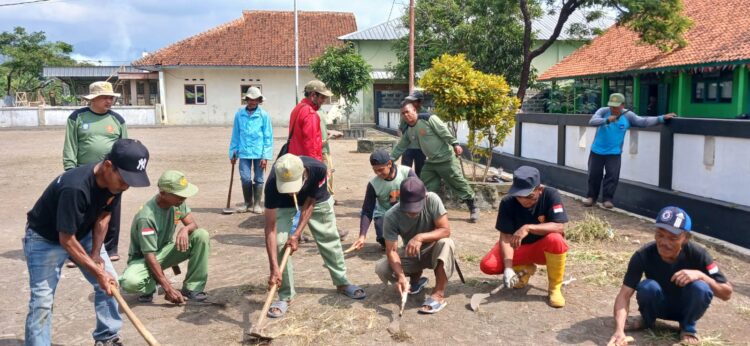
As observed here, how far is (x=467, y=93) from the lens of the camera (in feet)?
30.8

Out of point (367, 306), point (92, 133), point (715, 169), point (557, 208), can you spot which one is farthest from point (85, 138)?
point (715, 169)

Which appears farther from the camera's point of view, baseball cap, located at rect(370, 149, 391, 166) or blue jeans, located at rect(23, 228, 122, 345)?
baseball cap, located at rect(370, 149, 391, 166)

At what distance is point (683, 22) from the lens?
1822 centimetres

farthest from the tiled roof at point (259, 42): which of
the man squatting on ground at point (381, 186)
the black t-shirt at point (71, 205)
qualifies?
the black t-shirt at point (71, 205)

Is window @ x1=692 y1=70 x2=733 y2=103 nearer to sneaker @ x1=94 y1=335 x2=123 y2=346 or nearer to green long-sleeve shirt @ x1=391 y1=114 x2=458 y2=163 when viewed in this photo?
green long-sleeve shirt @ x1=391 y1=114 x2=458 y2=163

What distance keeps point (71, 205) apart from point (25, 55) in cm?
5278

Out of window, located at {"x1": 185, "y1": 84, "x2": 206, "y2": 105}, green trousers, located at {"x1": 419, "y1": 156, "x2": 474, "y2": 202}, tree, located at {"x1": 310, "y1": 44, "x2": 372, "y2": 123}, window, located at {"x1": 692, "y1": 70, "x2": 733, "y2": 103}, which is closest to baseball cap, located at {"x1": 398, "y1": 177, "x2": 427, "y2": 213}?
green trousers, located at {"x1": 419, "y1": 156, "x2": 474, "y2": 202}

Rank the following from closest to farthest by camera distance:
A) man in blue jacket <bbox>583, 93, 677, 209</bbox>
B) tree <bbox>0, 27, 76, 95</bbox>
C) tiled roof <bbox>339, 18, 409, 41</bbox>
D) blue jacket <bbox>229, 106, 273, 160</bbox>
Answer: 1. blue jacket <bbox>229, 106, 273, 160</bbox>
2. man in blue jacket <bbox>583, 93, 677, 209</bbox>
3. tiled roof <bbox>339, 18, 409, 41</bbox>
4. tree <bbox>0, 27, 76, 95</bbox>

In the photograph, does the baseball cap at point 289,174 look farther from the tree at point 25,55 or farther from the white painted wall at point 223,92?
the tree at point 25,55

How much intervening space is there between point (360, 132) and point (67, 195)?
23.2m

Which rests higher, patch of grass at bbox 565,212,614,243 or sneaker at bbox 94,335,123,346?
patch of grass at bbox 565,212,614,243

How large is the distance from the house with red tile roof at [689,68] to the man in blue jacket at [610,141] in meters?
9.20

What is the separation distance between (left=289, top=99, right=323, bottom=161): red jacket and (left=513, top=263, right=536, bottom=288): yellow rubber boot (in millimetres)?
2834

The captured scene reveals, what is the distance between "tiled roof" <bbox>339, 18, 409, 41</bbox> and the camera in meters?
38.5
